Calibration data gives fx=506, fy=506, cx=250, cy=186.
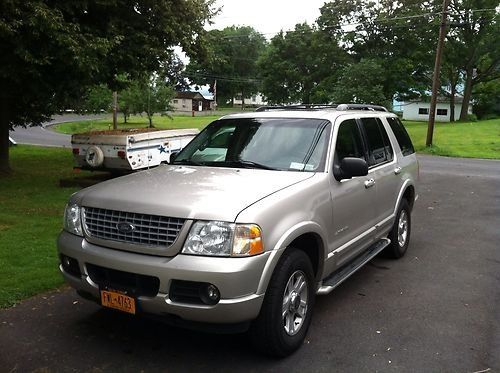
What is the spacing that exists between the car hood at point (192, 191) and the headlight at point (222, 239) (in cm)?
6

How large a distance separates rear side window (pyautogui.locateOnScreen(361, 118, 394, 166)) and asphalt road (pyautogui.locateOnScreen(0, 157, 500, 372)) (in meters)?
1.28

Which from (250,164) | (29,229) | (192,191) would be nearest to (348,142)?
(250,164)

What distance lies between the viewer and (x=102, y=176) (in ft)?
39.4

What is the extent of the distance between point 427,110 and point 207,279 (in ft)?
203

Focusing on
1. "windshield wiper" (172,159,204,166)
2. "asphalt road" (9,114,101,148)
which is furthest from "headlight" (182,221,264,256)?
"asphalt road" (9,114,101,148)

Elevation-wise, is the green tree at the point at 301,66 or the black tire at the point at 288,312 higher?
the green tree at the point at 301,66

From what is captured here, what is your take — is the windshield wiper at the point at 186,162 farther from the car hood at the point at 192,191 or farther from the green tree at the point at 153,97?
the green tree at the point at 153,97

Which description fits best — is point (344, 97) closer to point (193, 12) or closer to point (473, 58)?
point (473, 58)

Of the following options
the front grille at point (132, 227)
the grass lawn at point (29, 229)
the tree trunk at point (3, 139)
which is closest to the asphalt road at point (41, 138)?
the tree trunk at point (3, 139)

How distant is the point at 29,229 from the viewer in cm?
713

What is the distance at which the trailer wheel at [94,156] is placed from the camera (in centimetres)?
1110

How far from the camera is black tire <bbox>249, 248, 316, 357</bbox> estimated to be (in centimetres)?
345

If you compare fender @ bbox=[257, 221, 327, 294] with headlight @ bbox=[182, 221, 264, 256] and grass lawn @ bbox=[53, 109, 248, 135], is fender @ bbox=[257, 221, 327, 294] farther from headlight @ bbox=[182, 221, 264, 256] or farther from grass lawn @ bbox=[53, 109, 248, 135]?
grass lawn @ bbox=[53, 109, 248, 135]

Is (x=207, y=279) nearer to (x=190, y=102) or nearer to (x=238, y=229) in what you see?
(x=238, y=229)
